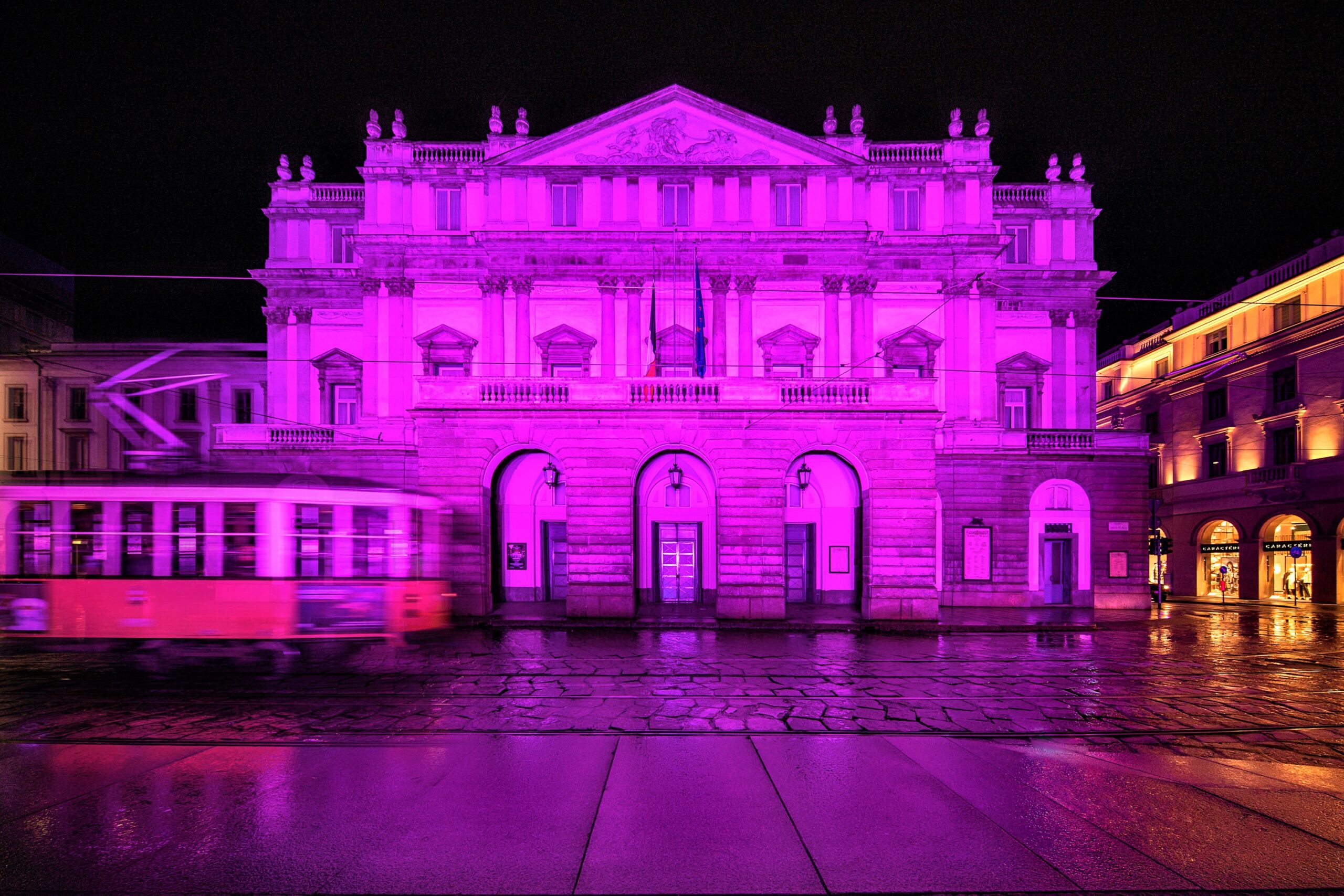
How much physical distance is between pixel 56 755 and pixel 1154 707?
13968 mm

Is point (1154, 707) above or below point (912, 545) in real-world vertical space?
below

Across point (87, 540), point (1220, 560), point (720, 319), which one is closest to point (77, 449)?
point (87, 540)

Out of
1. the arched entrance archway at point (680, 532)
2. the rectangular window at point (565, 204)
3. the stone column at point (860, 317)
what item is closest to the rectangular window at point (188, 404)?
the rectangular window at point (565, 204)

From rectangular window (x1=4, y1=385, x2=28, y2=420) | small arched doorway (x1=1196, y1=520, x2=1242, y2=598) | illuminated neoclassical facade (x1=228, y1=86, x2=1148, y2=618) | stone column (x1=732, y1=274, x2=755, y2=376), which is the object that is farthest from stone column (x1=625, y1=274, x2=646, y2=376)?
rectangular window (x1=4, y1=385, x2=28, y2=420)

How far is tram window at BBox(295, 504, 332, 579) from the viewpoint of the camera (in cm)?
1194

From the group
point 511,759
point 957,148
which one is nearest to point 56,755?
point 511,759

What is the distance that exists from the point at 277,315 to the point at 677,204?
674 inches

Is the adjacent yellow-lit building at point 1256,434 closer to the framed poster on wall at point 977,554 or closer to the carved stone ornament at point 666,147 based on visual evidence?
the framed poster on wall at point 977,554

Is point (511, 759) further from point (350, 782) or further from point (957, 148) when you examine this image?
point (957, 148)

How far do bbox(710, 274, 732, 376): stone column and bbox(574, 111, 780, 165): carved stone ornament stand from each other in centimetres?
450

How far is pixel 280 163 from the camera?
28.5 metres

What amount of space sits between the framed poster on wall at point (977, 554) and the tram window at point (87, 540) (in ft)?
78.8

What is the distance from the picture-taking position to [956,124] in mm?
26969

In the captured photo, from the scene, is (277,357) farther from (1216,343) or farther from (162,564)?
(1216,343)
